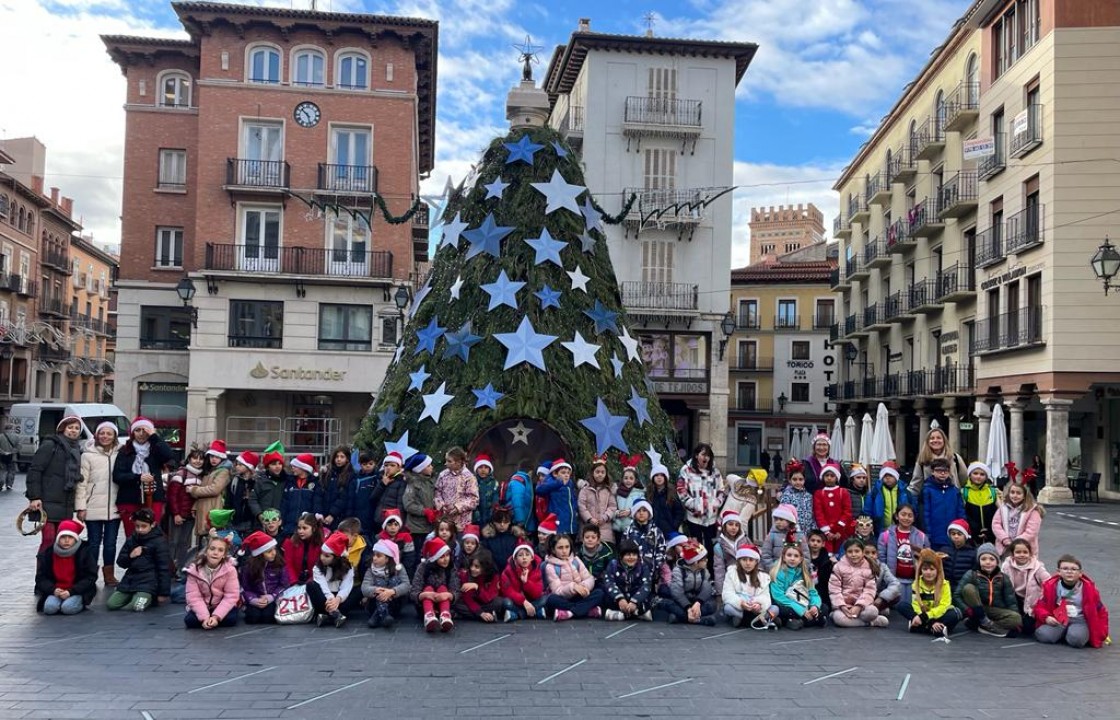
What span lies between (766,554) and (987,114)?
79.8 feet

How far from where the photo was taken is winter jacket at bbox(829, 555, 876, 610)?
362 inches

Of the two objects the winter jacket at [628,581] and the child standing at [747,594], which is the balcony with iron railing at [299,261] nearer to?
the winter jacket at [628,581]

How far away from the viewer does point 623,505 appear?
10.5 meters

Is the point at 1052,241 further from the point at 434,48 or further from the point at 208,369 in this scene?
the point at 208,369

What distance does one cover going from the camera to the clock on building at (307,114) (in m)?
30.7

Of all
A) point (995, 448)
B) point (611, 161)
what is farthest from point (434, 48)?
Result: point (995, 448)

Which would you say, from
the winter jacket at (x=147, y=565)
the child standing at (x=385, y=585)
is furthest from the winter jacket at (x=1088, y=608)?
the winter jacket at (x=147, y=565)

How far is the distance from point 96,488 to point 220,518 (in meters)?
1.31

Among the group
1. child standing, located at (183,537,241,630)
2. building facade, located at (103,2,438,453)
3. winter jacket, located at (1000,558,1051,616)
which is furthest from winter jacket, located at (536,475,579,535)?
building facade, located at (103,2,438,453)

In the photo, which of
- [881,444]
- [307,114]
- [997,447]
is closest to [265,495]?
[881,444]

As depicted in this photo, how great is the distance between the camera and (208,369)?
30000mm

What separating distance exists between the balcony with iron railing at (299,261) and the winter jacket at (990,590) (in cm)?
2405

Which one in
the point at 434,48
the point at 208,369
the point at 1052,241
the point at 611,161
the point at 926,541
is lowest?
the point at 926,541

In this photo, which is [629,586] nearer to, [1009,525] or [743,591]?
[743,591]
